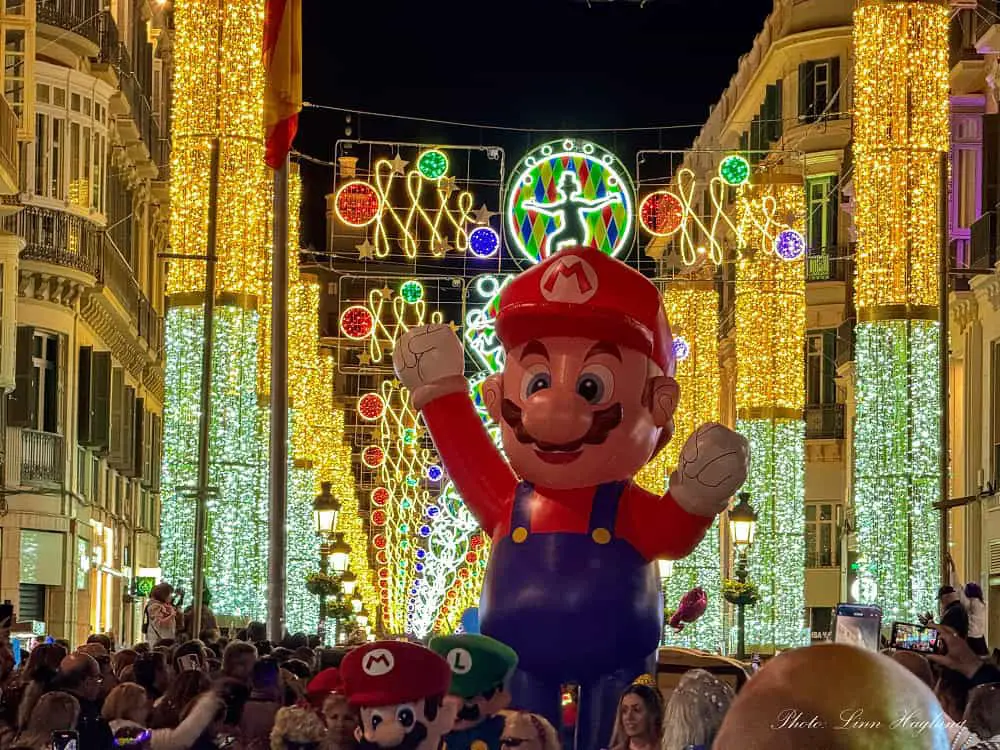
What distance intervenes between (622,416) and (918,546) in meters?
7.67

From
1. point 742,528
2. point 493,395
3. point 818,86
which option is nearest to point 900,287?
point 742,528

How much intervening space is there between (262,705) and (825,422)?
127 ft

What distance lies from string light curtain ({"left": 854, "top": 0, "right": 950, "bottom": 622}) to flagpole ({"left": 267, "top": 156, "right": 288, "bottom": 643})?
Result: 5.25 m

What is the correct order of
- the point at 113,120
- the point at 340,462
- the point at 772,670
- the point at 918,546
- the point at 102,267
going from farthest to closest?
1. the point at 340,462
2. the point at 113,120
3. the point at 102,267
4. the point at 918,546
5. the point at 772,670

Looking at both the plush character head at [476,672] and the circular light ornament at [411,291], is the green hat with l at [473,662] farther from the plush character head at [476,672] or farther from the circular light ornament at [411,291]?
the circular light ornament at [411,291]

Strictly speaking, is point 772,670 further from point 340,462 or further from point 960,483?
point 340,462

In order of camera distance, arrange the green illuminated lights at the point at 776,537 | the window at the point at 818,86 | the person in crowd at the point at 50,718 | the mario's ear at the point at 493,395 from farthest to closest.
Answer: the window at the point at 818,86
the green illuminated lights at the point at 776,537
the mario's ear at the point at 493,395
the person in crowd at the point at 50,718

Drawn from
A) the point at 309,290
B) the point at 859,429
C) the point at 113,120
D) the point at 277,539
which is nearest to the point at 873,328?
the point at 859,429

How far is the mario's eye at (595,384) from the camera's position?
35.4 feet

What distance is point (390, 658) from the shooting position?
724 cm

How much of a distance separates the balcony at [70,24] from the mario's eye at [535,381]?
20.5 m

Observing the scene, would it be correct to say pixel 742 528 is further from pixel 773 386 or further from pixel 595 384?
pixel 595 384

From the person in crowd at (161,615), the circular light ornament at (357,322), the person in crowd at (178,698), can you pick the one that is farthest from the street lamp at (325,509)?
the person in crowd at (178,698)

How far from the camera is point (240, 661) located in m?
9.69
